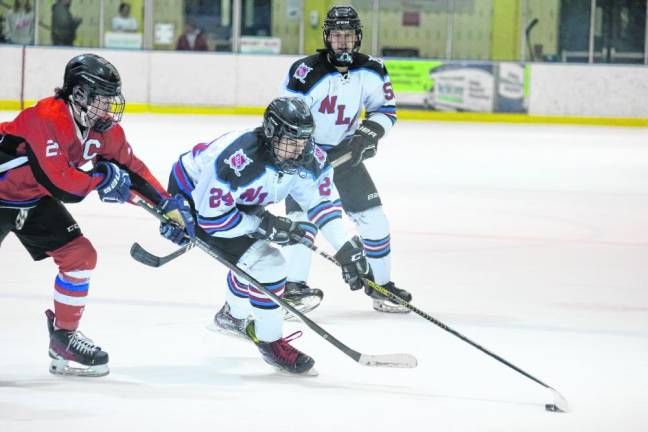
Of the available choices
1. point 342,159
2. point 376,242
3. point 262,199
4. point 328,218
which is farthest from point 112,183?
point 376,242

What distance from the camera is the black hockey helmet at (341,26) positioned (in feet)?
16.5

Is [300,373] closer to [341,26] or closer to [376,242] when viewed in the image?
[376,242]

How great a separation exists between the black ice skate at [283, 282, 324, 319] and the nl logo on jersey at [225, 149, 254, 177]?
3.90 feet

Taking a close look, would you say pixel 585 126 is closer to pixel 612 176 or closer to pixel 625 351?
pixel 612 176

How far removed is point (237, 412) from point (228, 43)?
1282 cm

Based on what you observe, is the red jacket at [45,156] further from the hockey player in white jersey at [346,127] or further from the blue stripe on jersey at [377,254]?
the blue stripe on jersey at [377,254]

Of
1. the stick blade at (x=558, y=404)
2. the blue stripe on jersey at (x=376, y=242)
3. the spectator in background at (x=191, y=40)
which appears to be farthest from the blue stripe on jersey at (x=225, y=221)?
the spectator in background at (x=191, y=40)

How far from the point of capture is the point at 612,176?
980cm

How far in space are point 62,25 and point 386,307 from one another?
11.5 meters

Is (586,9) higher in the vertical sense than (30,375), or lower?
higher

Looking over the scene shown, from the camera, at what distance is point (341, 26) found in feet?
16.5

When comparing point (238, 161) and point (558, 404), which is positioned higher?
point (238, 161)

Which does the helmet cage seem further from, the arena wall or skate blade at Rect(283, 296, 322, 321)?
the arena wall

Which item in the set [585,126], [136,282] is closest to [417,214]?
[136,282]
